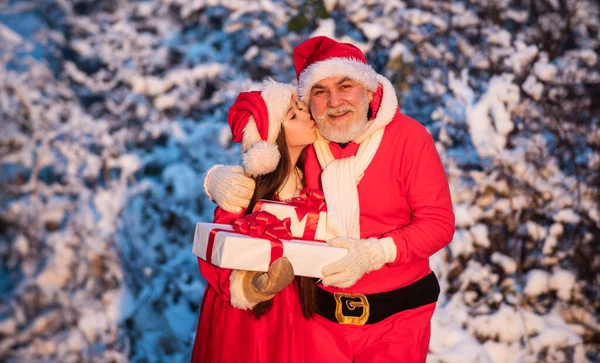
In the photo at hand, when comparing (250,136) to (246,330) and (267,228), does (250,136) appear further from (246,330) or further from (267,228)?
(246,330)

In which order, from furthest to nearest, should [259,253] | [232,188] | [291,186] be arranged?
1. [291,186]
2. [232,188]
3. [259,253]

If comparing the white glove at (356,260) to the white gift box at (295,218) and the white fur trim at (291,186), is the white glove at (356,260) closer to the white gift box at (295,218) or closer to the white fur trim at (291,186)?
the white gift box at (295,218)

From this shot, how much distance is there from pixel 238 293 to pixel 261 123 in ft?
2.06

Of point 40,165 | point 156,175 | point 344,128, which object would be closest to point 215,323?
point 344,128

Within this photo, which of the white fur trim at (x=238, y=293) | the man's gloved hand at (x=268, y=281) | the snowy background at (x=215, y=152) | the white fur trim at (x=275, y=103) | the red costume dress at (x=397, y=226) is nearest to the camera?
the man's gloved hand at (x=268, y=281)

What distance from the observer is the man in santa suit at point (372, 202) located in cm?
216

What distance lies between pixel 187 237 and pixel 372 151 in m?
2.36

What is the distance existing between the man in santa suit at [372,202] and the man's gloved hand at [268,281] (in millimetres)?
253

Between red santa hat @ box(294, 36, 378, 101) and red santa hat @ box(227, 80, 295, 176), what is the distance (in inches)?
3.6

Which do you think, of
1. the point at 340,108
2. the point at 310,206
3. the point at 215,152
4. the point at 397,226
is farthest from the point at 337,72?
the point at 215,152

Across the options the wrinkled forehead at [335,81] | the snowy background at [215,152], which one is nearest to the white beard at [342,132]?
the wrinkled forehead at [335,81]

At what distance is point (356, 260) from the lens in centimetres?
200

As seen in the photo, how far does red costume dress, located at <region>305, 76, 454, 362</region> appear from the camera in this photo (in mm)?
2143

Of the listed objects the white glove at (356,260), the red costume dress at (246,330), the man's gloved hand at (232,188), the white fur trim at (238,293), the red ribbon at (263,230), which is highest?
the man's gloved hand at (232,188)
